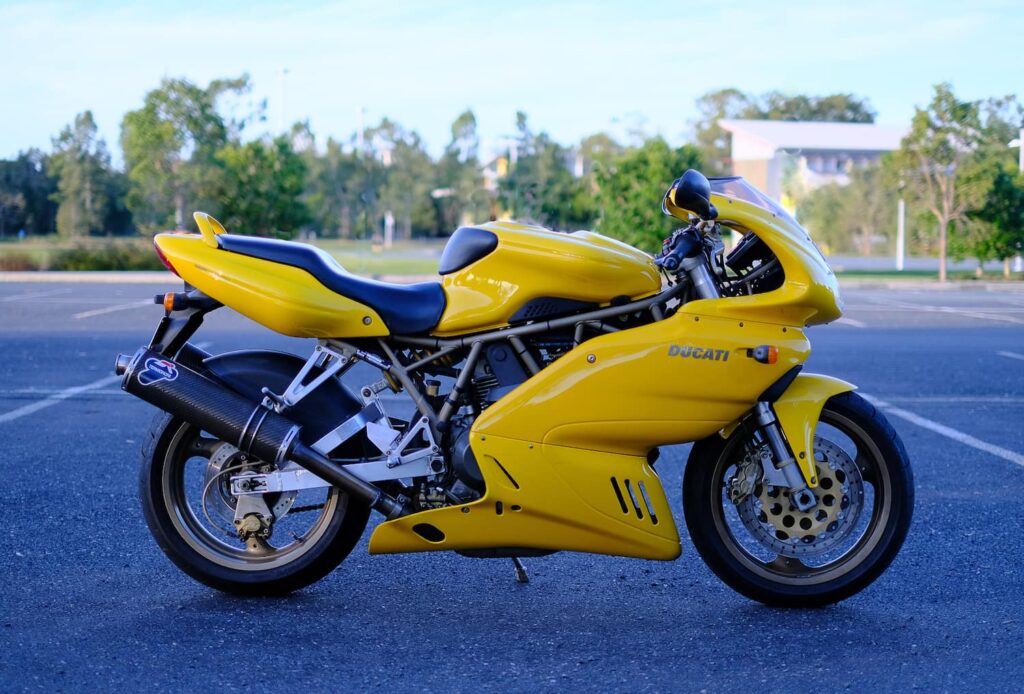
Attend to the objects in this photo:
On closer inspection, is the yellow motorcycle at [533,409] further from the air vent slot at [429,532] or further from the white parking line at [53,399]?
the white parking line at [53,399]

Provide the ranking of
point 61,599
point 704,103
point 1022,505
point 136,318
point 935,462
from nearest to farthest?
point 61,599 → point 1022,505 → point 935,462 → point 136,318 → point 704,103

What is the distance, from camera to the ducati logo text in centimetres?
399

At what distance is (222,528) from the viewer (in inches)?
172

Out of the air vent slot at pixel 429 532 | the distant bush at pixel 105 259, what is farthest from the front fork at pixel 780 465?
the distant bush at pixel 105 259

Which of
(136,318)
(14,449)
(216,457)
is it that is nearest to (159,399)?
(216,457)

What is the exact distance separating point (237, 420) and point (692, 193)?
171 cm

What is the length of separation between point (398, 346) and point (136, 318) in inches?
493

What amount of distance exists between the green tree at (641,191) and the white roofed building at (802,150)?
2697 cm

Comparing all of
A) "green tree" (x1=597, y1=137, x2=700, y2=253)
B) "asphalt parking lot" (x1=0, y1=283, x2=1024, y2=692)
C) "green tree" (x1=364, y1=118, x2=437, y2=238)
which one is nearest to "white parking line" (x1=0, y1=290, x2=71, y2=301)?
"green tree" (x1=597, y1=137, x2=700, y2=253)

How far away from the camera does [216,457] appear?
434 centimetres

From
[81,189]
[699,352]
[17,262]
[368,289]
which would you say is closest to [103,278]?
[17,262]

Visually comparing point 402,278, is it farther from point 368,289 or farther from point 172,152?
point 368,289

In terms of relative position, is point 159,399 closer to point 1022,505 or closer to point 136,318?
point 1022,505

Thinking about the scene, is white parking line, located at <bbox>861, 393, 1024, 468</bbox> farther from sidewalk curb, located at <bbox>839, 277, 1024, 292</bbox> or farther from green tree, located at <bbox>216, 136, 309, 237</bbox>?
green tree, located at <bbox>216, 136, 309, 237</bbox>
